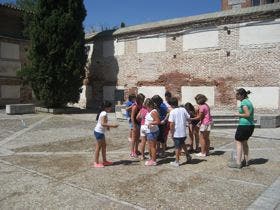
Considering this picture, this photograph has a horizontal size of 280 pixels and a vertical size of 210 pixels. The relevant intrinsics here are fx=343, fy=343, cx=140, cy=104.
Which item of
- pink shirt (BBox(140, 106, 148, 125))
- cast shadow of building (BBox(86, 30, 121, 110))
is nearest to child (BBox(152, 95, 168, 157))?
pink shirt (BBox(140, 106, 148, 125))

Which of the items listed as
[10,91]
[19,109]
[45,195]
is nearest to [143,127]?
[45,195]

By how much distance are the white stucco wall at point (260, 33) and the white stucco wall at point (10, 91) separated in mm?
15456

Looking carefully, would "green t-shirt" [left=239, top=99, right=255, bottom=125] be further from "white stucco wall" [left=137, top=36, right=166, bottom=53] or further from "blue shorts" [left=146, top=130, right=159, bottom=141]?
"white stucco wall" [left=137, top=36, right=166, bottom=53]

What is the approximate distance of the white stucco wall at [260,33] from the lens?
15859 millimetres

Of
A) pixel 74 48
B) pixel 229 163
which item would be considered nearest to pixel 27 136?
pixel 229 163

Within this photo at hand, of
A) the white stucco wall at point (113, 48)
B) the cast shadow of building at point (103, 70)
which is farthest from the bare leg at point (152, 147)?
the white stucco wall at point (113, 48)

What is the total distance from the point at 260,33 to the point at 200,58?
3286 mm

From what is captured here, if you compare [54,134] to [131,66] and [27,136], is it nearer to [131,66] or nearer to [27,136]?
[27,136]

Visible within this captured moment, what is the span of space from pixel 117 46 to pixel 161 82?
177 inches

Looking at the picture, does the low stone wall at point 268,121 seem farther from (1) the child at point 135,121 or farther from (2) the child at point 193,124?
(1) the child at point 135,121

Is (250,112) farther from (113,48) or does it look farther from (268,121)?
(113,48)

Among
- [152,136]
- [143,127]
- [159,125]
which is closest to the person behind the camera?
[152,136]

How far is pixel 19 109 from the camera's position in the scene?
752 inches

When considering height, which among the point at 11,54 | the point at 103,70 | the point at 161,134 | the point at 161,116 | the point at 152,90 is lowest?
the point at 161,134
